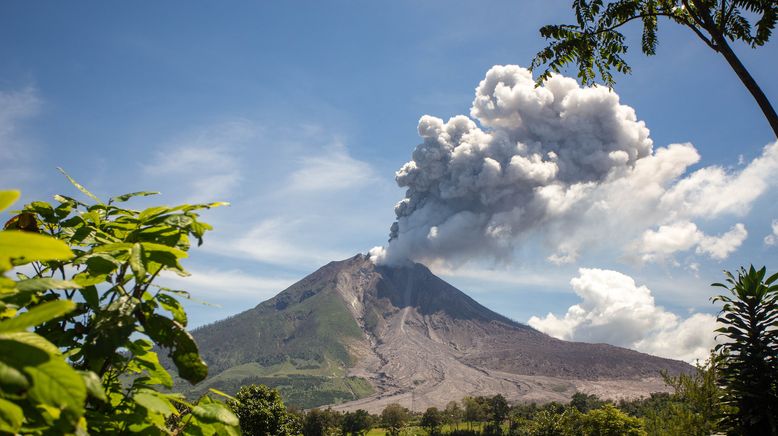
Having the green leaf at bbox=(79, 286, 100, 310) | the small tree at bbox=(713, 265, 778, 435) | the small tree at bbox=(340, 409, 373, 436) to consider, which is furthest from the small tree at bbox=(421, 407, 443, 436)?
the green leaf at bbox=(79, 286, 100, 310)

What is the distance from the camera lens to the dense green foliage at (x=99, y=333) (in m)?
1.07

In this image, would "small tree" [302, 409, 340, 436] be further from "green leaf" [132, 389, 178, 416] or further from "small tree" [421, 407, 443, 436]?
"green leaf" [132, 389, 178, 416]

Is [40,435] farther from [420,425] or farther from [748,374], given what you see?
[420,425]

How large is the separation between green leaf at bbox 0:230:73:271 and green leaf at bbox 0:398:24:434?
310 millimetres

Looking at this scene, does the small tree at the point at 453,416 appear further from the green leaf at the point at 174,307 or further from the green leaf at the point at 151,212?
the green leaf at the point at 151,212

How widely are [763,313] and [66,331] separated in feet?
47.3

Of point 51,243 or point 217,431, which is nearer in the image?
point 51,243

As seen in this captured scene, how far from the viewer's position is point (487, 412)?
157375 millimetres

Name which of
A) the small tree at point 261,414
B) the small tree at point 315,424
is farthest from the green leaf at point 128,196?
the small tree at point 315,424

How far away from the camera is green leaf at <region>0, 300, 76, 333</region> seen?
3.39 feet

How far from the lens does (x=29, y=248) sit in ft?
3.64

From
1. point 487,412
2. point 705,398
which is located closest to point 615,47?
point 705,398

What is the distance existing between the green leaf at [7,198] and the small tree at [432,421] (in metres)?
165

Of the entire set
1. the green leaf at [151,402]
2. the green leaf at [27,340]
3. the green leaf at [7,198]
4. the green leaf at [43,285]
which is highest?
the green leaf at [7,198]
